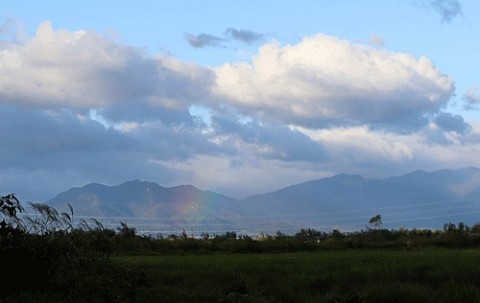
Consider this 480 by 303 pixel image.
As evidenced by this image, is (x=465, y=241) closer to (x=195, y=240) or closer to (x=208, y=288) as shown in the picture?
(x=195, y=240)

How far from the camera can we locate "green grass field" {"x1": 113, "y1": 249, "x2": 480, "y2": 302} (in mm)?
20328

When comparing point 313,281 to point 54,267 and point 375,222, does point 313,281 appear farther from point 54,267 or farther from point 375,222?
point 375,222

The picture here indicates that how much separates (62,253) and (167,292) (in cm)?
324

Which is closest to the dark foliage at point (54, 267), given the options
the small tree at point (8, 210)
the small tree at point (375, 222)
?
the small tree at point (8, 210)

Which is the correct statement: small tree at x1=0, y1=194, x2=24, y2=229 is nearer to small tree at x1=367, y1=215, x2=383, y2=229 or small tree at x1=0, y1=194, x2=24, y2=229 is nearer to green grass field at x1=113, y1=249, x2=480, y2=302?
green grass field at x1=113, y1=249, x2=480, y2=302

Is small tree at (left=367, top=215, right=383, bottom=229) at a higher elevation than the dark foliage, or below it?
higher

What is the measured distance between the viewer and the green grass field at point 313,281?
20328 mm

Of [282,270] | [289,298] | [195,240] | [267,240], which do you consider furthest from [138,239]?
[289,298]

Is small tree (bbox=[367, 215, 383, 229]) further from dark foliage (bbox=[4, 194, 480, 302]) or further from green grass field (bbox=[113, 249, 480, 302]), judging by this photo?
dark foliage (bbox=[4, 194, 480, 302])

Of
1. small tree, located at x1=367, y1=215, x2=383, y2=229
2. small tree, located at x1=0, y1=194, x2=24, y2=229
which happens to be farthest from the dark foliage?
small tree, located at x1=367, y1=215, x2=383, y2=229

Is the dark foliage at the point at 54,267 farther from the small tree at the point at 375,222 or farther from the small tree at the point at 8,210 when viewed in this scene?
the small tree at the point at 375,222

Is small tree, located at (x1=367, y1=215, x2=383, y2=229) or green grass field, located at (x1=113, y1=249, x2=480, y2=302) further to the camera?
small tree, located at (x1=367, y1=215, x2=383, y2=229)

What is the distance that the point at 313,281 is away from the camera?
21922 millimetres

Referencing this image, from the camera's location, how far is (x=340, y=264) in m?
24.2
